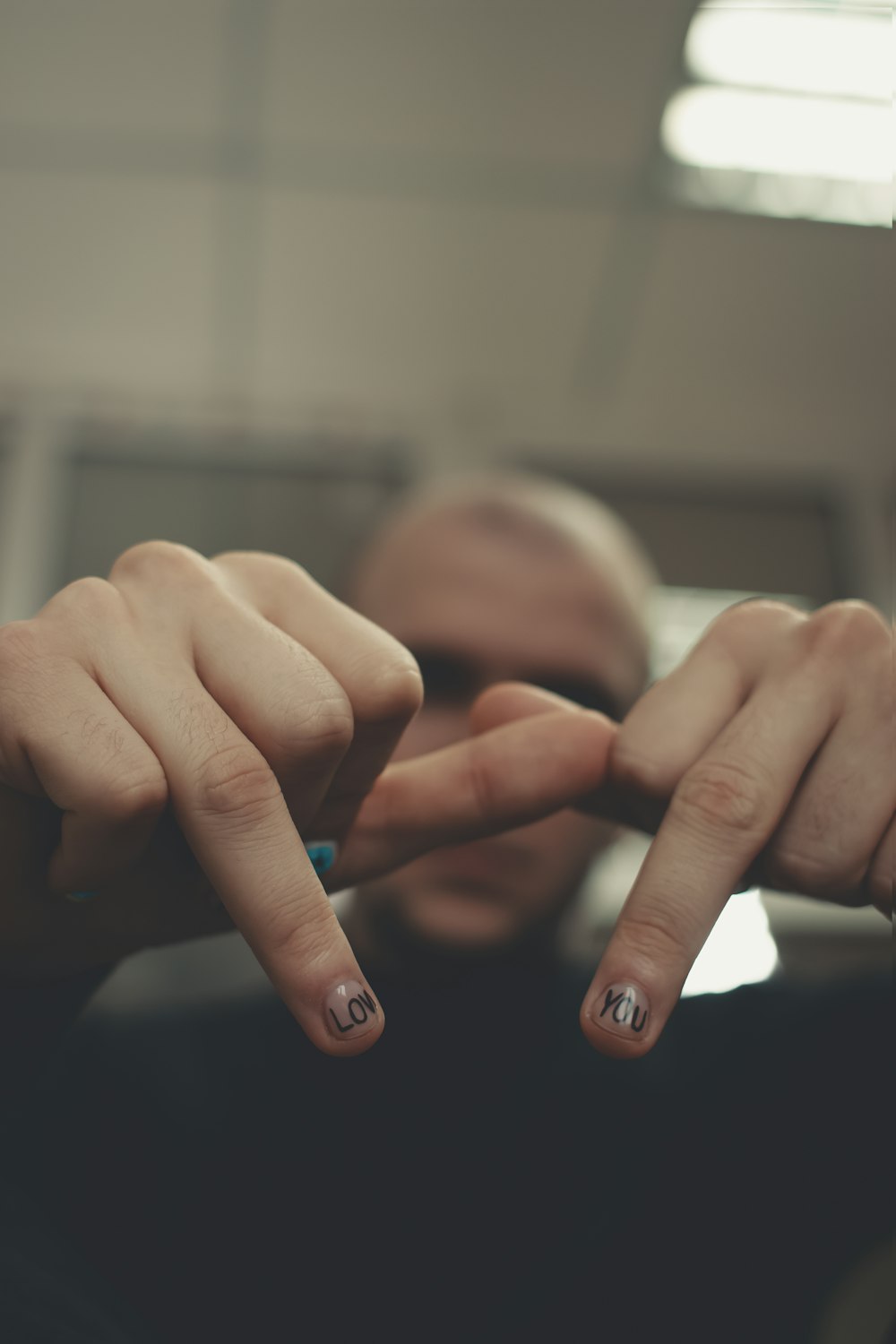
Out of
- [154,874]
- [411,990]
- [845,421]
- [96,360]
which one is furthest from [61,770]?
[845,421]

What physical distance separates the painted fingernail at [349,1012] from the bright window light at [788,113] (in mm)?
1605

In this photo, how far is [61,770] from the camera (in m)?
0.37

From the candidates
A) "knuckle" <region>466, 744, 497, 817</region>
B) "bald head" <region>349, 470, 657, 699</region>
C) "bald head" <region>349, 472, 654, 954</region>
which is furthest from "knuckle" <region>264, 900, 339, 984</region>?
"bald head" <region>349, 470, 657, 699</region>

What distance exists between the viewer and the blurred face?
1.00 m

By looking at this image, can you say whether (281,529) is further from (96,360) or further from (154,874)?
(154,874)

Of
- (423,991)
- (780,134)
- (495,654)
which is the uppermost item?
(780,134)

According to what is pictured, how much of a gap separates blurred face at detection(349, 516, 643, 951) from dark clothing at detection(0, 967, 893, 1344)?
9 centimetres

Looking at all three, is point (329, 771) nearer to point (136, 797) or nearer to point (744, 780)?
point (136, 797)

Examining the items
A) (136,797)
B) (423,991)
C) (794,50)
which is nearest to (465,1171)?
(423,991)

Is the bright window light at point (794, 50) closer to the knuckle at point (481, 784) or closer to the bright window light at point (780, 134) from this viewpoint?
the bright window light at point (780, 134)

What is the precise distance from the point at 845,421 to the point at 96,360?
188 centimetres

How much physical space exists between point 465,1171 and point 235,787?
1.71ft

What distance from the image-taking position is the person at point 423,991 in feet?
1.26

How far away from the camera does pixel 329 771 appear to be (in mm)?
412
